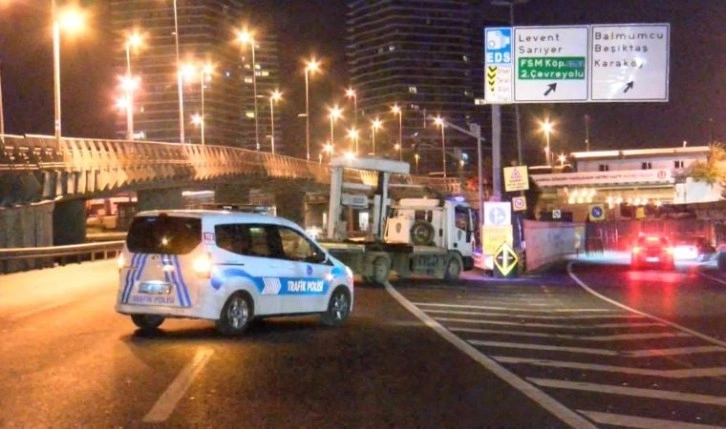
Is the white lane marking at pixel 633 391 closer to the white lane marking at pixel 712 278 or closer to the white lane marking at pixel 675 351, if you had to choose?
the white lane marking at pixel 675 351

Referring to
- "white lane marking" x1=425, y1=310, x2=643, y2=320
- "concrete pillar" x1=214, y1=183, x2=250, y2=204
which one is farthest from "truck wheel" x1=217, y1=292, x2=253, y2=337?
"concrete pillar" x1=214, y1=183, x2=250, y2=204

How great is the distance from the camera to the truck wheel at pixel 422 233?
31.9m

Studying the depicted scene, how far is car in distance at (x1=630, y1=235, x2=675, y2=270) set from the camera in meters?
39.8

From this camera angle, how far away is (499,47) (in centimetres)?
3069

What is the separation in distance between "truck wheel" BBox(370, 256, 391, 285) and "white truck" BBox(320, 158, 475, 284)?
596mm

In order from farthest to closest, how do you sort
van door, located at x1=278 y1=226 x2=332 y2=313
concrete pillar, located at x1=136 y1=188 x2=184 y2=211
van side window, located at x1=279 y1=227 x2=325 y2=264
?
concrete pillar, located at x1=136 y1=188 x2=184 y2=211, van side window, located at x1=279 y1=227 x2=325 y2=264, van door, located at x1=278 y1=226 x2=332 y2=313

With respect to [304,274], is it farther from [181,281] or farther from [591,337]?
[591,337]

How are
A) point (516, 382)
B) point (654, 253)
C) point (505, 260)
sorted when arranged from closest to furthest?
point (516, 382) < point (505, 260) < point (654, 253)

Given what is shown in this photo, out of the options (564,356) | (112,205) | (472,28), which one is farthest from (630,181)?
(564,356)

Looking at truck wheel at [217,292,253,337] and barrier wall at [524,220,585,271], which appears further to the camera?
barrier wall at [524,220,585,271]

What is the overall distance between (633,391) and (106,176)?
43.8 m

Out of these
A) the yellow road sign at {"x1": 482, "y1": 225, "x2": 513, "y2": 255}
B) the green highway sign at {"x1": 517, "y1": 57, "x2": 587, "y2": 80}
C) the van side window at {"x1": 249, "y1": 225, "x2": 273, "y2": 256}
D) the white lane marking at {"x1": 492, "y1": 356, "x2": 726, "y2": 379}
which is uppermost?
the green highway sign at {"x1": 517, "y1": 57, "x2": 587, "y2": 80}

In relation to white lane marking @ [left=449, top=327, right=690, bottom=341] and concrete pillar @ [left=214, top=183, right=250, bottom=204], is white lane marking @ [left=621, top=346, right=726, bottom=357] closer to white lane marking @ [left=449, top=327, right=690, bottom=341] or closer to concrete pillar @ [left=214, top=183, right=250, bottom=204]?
white lane marking @ [left=449, top=327, right=690, bottom=341]

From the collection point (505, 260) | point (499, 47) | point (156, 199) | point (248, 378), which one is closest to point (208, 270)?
point (248, 378)
